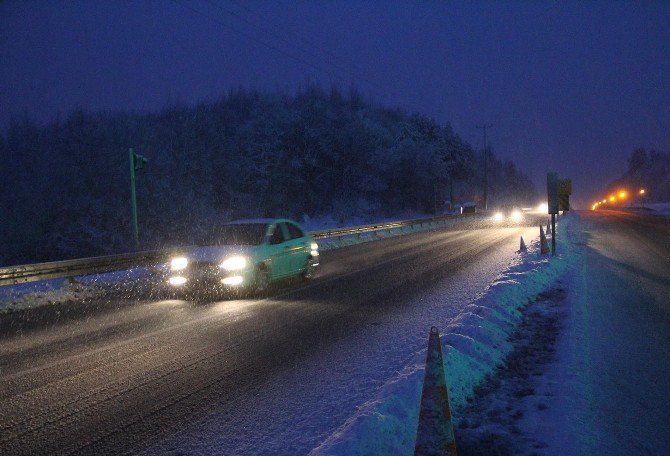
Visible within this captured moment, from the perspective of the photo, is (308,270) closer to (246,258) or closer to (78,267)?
(246,258)

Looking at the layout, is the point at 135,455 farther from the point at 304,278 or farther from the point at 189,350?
the point at 304,278

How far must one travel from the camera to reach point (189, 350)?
22.5 feet

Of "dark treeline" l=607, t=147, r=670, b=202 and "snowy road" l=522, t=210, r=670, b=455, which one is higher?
"dark treeline" l=607, t=147, r=670, b=202

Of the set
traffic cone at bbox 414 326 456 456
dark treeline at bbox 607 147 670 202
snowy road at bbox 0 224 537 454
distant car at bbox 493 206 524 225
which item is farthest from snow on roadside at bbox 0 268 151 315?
dark treeline at bbox 607 147 670 202

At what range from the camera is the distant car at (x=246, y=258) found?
10875 mm

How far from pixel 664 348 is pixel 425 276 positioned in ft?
24.5

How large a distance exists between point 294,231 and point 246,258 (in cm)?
267

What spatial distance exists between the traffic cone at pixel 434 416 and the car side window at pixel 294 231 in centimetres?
973

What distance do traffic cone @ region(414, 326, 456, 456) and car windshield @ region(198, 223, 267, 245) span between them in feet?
28.3

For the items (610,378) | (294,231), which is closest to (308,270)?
(294,231)

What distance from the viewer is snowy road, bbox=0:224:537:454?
14.0ft

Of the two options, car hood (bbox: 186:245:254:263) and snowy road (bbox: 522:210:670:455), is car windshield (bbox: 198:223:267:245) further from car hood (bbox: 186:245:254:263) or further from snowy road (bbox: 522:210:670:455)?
snowy road (bbox: 522:210:670:455)

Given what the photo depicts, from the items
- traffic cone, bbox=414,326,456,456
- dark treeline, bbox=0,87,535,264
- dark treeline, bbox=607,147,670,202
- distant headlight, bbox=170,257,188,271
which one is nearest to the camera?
traffic cone, bbox=414,326,456,456

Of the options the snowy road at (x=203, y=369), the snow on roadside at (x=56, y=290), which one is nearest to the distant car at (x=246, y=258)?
the snowy road at (x=203, y=369)
